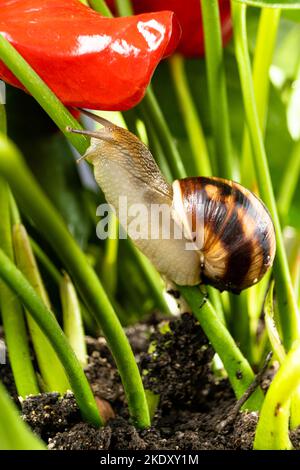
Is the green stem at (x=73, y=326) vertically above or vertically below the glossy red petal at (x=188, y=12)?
below

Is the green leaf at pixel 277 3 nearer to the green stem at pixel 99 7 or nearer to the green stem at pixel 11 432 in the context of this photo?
the green stem at pixel 99 7

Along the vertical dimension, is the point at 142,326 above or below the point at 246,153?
below

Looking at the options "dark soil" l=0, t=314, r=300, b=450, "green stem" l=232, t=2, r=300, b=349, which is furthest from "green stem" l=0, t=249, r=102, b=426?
"green stem" l=232, t=2, r=300, b=349

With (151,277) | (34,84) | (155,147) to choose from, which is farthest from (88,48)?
(151,277)

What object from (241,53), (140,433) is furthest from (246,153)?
(140,433)

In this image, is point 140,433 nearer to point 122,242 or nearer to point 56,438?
point 56,438

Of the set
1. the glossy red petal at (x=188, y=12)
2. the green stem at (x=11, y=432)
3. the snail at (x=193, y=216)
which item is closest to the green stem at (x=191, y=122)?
the glossy red petal at (x=188, y=12)
